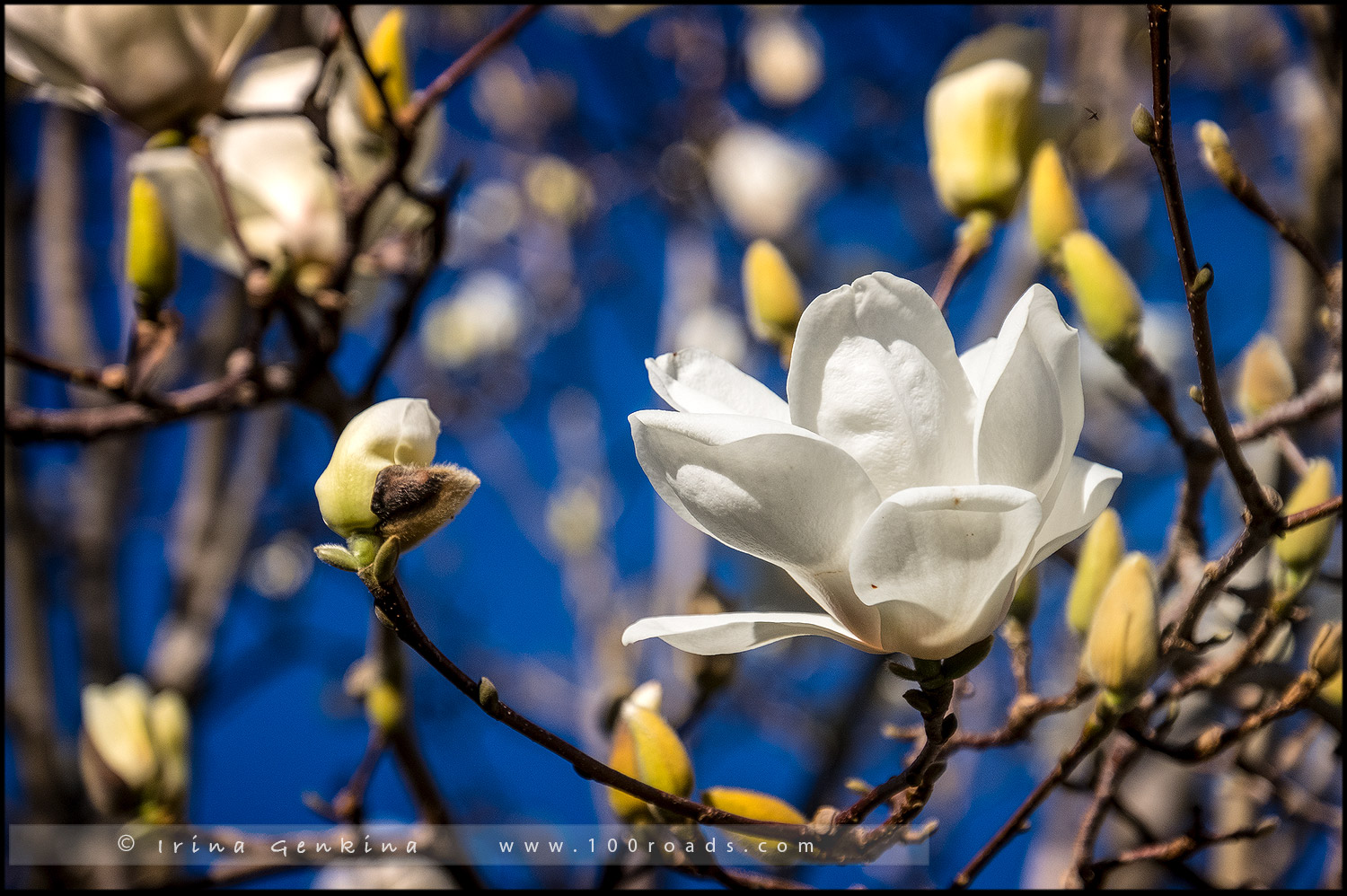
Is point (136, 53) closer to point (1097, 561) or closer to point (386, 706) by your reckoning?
point (386, 706)

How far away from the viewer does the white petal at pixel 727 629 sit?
0.38 meters

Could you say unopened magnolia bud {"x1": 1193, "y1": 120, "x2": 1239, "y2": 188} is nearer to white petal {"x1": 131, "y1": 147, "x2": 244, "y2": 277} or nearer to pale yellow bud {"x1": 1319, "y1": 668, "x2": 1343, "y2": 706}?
pale yellow bud {"x1": 1319, "y1": 668, "x2": 1343, "y2": 706}

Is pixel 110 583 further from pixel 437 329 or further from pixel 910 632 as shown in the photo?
pixel 910 632

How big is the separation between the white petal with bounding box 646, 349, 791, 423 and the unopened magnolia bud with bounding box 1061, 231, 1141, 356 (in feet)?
0.95

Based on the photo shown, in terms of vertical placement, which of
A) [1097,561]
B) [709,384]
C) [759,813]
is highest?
[709,384]

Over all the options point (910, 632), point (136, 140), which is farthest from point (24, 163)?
point (910, 632)

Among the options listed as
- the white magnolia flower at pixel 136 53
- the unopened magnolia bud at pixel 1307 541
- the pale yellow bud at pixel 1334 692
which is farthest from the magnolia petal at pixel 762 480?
the white magnolia flower at pixel 136 53

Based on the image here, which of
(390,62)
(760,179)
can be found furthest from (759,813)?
Result: (760,179)

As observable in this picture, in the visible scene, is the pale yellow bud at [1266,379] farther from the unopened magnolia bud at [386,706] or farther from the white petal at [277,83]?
the white petal at [277,83]

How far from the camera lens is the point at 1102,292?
0.60 meters

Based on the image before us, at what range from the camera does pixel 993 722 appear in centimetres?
187

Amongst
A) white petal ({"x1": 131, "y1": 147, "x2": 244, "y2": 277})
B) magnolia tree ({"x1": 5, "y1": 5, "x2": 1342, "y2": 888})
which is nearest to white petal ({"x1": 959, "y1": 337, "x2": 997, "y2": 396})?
magnolia tree ({"x1": 5, "y1": 5, "x2": 1342, "y2": 888})

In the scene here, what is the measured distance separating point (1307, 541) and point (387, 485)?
46 cm

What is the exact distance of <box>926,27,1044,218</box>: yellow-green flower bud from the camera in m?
0.68
